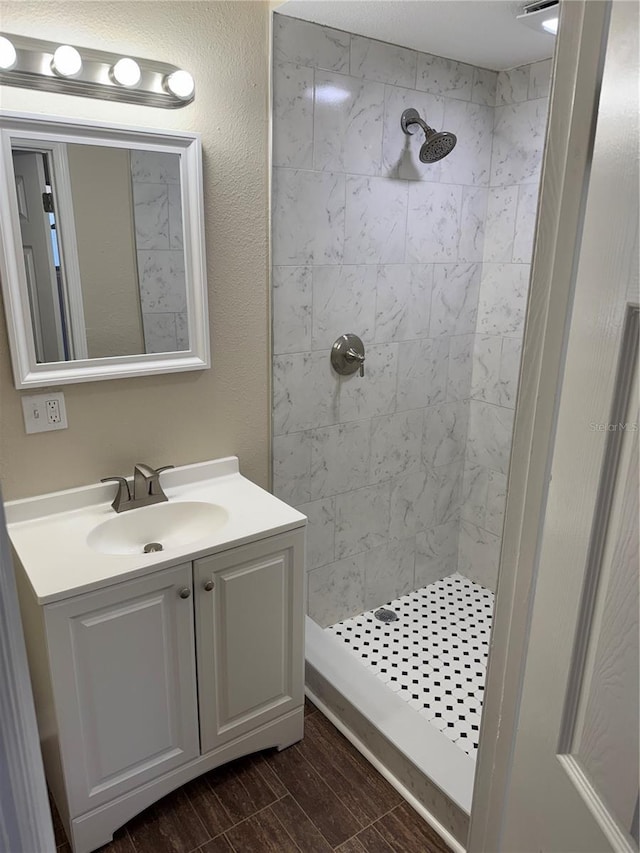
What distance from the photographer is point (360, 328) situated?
8.11 ft

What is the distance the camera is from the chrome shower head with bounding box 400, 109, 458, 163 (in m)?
2.27

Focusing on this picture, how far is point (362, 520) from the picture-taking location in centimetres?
272

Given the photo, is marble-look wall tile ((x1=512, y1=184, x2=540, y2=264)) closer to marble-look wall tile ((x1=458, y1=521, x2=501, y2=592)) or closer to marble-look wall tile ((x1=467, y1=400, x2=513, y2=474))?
marble-look wall tile ((x1=467, y1=400, x2=513, y2=474))

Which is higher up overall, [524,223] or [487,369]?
[524,223]

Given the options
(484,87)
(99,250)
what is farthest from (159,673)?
(484,87)

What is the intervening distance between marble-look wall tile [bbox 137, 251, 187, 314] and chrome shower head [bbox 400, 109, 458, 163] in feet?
3.36

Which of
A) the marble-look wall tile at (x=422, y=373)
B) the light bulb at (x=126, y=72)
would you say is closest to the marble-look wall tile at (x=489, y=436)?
the marble-look wall tile at (x=422, y=373)

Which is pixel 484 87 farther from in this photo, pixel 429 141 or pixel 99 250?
pixel 99 250

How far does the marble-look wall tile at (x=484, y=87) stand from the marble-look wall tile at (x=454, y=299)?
656mm

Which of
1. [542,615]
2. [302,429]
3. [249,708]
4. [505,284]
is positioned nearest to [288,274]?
[302,429]

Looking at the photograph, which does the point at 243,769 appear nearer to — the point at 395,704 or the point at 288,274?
the point at 395,704

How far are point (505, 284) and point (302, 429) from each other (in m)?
1.12

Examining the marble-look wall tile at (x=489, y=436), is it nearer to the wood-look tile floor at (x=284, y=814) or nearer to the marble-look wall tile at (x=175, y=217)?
the wood-look tile floor at (x=284, y=814)

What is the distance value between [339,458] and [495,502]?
2.83ft
